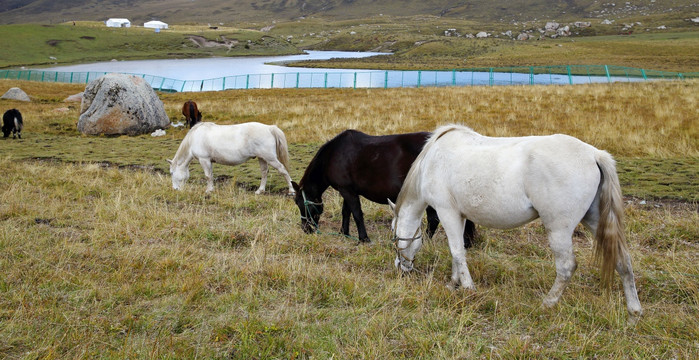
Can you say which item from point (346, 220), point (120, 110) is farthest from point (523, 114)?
point (120, 110)

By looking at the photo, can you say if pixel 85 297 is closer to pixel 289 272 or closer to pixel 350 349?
pixel 289 272

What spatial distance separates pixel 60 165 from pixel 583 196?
12963mm

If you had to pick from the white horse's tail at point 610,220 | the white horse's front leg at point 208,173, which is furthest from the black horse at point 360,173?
the white horse's front leg at point 208,173

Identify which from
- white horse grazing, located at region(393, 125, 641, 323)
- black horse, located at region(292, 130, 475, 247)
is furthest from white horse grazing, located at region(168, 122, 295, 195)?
white horse grazing, located at region(393, 125, 641, 323)

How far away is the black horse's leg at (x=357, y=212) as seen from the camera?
6891 mm

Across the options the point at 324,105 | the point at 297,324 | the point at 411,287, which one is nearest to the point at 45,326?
the point at 297,324

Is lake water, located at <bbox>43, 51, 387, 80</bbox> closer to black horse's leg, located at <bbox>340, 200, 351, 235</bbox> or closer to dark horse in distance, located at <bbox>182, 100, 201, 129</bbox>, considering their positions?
dark horse in distance, located at <bbox>182, 100, 201, 129</bbox>

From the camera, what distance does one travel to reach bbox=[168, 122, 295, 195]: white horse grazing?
10.3 meters

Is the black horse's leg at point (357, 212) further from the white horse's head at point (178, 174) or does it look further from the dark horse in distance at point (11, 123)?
the dark horse in distance at point (11, 123)

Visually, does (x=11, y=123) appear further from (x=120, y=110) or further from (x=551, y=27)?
(x=551, y=27)

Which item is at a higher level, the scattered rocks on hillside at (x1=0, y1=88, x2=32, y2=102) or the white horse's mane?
the white horse's mane

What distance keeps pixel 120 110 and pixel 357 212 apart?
16697 millimetres

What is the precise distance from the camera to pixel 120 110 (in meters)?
20.2

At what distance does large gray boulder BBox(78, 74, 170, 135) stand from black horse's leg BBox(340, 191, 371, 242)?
52.3 feet
